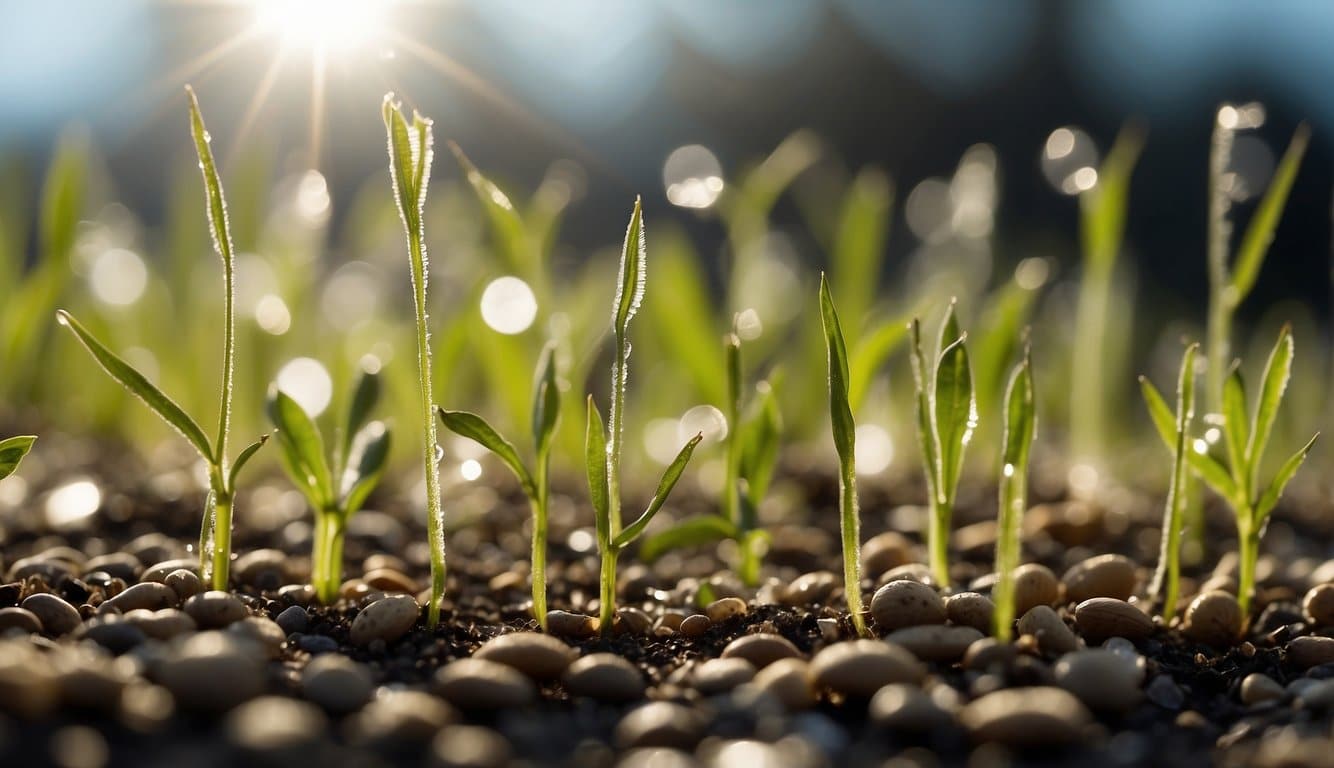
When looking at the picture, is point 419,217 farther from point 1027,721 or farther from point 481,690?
point 1027,721

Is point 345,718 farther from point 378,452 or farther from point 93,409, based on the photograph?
point 93,409

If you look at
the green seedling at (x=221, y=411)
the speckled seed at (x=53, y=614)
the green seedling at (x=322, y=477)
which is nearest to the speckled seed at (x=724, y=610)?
the green seedling at (x=322, y=477)

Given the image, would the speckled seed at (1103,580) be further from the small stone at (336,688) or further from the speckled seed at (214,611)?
the speckled seed at (214,611)

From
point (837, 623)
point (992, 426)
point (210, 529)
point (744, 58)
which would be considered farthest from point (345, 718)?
point (744, 58)

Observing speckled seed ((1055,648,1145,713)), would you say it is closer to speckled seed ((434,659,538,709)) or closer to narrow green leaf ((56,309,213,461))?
speckled seed ((434,659,538,709))

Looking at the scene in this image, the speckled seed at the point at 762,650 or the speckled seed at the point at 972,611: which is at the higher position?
the speckled seed at the point at 972,611

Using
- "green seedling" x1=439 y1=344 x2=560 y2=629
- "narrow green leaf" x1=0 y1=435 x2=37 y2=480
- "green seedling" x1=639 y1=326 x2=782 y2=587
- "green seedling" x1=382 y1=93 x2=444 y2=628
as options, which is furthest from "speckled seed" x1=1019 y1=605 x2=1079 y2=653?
"narrow green leaf" x1=0 y1=435 x2=37 y2=480
